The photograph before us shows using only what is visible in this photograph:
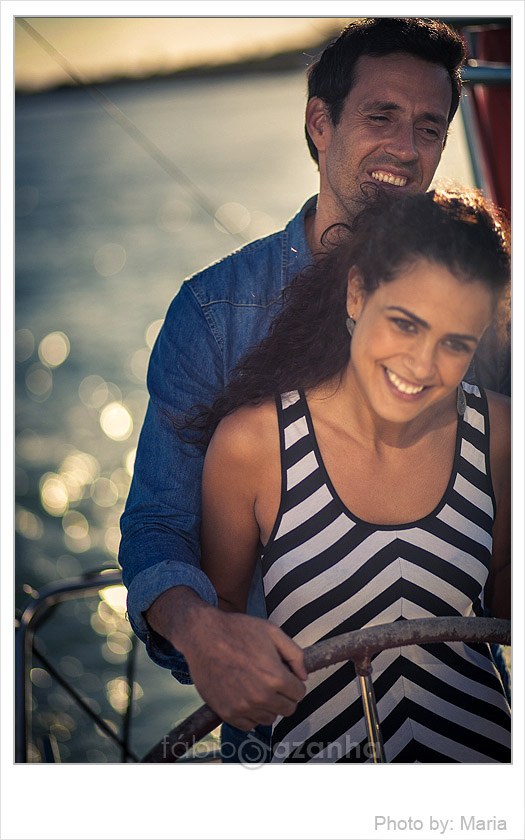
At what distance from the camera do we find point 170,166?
2031 millimetres

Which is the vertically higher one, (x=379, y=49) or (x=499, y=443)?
(x=379, y=49)

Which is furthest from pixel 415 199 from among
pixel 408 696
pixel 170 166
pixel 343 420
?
pixel 170 166

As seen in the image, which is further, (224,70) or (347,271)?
(224,70)

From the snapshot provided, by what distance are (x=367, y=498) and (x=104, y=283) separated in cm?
327

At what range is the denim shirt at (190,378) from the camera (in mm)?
1349

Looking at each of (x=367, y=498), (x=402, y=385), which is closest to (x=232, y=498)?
(x=367, y=498)

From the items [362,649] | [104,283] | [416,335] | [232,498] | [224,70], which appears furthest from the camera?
[104,283]

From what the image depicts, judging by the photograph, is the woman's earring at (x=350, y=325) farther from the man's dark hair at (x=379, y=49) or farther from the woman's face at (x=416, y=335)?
the man's dark hair at (x=379, y=49)

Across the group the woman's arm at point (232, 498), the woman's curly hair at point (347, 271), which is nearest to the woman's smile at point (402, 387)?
the woman's curly hair at point (347, 271)

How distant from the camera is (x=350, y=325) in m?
Answer: 1.33

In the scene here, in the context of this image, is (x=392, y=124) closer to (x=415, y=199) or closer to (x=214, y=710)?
(x=415, y=199)

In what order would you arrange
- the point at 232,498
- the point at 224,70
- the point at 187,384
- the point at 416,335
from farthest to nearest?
the point at 224,70, the point at 187,384, the point at 232,498, the point at 416,335

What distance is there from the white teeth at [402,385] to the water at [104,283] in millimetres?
447

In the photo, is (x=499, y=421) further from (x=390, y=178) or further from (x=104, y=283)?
(x=104, y=283)
